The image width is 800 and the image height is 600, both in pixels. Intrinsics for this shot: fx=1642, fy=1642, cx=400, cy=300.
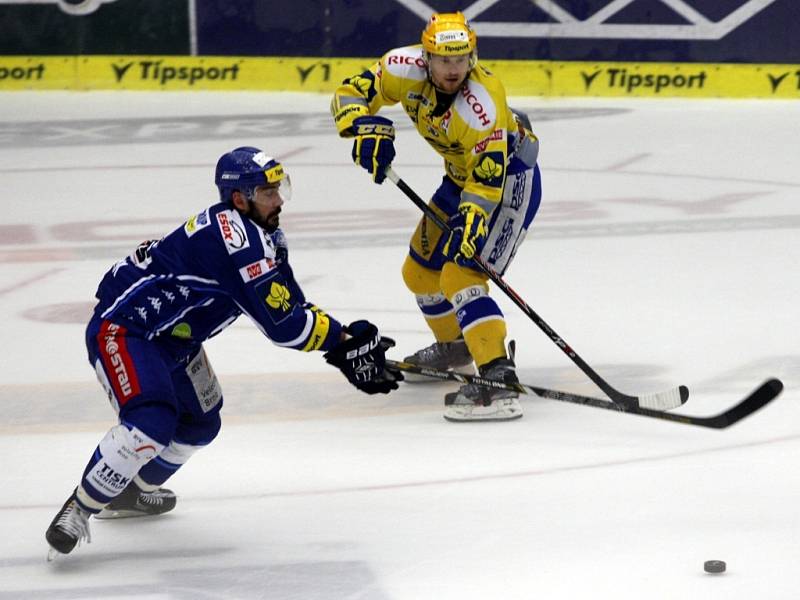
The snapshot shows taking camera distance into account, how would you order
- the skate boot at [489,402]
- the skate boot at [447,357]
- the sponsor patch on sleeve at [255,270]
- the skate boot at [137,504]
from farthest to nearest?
the skate boot at [447,357] < the skate boot at [489,402] < the skate boot at [137,504] < the sponsor patch on sleeve at [255,270]

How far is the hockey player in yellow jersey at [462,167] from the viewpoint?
5125 millimetres

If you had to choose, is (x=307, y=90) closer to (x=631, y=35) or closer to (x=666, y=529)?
(x=631, y=35)

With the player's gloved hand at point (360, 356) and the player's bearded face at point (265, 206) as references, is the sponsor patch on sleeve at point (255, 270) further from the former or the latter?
the player's gloved hand at point (360, 356)

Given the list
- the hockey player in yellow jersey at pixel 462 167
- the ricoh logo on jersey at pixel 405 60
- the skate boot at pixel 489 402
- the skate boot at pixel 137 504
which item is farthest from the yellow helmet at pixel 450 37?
the skate boot at pixel 137 504

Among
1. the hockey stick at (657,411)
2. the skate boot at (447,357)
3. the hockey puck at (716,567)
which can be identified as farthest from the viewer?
the skate boot at (447,357)

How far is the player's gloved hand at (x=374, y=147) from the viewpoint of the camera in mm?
5336

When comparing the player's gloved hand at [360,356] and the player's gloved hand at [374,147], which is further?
the player's gloved hand at [374,147]

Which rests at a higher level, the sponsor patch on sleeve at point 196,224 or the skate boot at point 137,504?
the sponsor patch on sleeve at point 196,224

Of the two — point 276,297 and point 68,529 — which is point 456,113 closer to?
point 276,297

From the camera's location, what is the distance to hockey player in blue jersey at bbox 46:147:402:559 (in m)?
3.97

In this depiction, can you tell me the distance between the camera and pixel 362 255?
7.50 m

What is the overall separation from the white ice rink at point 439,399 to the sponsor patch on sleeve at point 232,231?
0.77 m

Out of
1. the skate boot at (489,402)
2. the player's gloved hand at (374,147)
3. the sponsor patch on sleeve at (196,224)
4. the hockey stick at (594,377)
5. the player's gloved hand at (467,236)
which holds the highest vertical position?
the sponsor patch on sleeve at (196,224)

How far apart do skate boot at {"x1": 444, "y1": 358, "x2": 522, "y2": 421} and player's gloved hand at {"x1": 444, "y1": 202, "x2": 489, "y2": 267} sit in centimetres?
36
